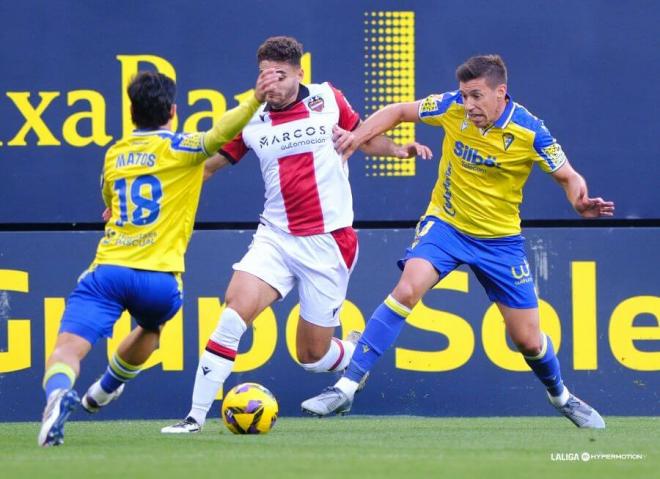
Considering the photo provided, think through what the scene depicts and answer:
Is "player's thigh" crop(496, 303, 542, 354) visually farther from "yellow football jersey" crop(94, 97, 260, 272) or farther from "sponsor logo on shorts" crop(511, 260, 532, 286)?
"yellow football jersey" crop(94, 97, 260, 272)

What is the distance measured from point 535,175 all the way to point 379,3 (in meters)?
1.71

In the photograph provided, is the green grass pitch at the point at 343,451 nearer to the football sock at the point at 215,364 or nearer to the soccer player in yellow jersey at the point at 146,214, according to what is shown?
the football sock at the point at 215,364

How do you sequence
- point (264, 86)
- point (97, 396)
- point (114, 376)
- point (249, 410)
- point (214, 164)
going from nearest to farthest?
point (264, 86) → point (249, 410) → point (114, 376) → point (97, 396) → point (214, 164)

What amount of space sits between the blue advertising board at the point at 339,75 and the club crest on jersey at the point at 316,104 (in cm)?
153

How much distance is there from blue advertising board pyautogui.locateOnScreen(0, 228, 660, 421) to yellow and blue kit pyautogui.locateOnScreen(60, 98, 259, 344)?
10.2ft

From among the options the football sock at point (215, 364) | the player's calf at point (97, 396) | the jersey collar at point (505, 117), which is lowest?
the player's calf at point (97, 396)

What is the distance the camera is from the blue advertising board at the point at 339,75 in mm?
10375

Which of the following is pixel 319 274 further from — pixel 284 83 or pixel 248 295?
pixel 284 83

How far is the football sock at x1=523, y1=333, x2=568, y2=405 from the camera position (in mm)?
8539

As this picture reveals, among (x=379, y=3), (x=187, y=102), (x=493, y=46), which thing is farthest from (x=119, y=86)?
(x=493, y=46)

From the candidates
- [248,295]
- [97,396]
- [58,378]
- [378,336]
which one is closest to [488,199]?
[378,336]

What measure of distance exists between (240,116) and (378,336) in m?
1.84

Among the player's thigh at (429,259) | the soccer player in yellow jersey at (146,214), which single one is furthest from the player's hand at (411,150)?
the soccer player in yellow jersey at (146,214)

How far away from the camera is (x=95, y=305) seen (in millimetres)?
7152
